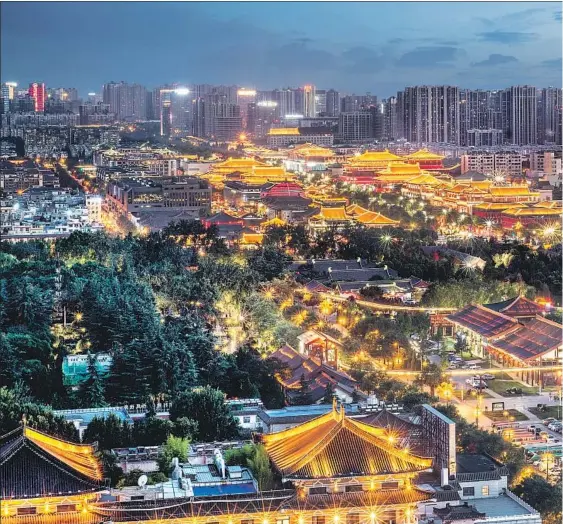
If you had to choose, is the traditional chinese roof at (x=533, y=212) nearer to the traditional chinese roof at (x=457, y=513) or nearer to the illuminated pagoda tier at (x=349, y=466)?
the traditional chinese roof at (x=457, y=513)

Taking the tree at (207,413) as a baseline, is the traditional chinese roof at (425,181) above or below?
above

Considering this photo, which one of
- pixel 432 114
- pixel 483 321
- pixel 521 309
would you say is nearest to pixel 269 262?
pixel 483 321

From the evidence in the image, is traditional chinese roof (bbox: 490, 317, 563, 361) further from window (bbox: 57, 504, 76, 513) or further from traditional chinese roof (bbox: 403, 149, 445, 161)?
traditional chinese roof (bbox: 403, 149, 445, 161)

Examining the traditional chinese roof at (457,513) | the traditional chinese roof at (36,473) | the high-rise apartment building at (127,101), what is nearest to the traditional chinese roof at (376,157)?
the high-rise apartment building at (127,101)

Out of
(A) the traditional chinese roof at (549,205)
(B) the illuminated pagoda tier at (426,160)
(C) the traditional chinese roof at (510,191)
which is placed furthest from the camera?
(B) the illuminated pagoda tier at (426,160)

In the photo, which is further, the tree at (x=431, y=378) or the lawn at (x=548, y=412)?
the tree at (x=431, y=378)
